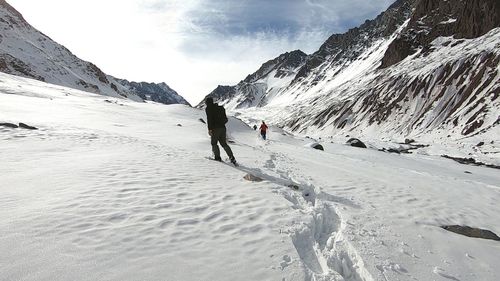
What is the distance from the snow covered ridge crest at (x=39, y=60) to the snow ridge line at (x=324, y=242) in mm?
114091

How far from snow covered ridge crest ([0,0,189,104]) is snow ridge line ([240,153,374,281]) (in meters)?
114

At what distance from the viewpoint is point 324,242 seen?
22.4 feet

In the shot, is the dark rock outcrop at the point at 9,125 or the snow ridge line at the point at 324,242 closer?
the snow ridge line at the point at 324,242

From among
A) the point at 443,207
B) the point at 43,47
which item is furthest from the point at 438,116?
the point at 43,47

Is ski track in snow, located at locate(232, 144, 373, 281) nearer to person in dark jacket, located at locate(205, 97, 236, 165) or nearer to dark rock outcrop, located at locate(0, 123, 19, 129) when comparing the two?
person in dark jacket, located at locate(205, 97, 236, 165)

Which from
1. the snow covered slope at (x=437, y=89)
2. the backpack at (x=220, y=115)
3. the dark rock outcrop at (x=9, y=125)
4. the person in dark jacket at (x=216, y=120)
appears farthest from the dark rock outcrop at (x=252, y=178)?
the snow covered slope at (x=437, y=89)

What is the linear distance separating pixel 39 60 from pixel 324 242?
134466 mm

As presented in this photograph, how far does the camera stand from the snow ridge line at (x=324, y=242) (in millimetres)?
5691

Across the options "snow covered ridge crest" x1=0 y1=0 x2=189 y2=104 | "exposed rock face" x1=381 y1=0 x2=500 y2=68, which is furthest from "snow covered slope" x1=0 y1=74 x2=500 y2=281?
"snow covered ridge crest" x1=0 y1=0 x2=189 y2=104

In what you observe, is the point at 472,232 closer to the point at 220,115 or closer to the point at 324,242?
the point at 324,242

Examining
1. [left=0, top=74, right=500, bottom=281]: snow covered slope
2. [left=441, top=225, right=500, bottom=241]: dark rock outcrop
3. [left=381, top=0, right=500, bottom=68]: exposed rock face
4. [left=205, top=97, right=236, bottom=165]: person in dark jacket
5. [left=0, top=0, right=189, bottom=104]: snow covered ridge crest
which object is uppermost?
[left=381, top=0, right=500, bottom=68]: exposed rock face

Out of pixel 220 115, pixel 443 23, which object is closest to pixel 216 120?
pixel 220 115

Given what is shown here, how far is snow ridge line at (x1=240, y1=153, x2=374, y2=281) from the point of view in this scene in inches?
224

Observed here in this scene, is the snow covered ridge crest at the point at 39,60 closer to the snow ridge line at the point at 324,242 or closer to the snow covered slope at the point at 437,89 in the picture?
the snow covered slope at the point at 437,89
